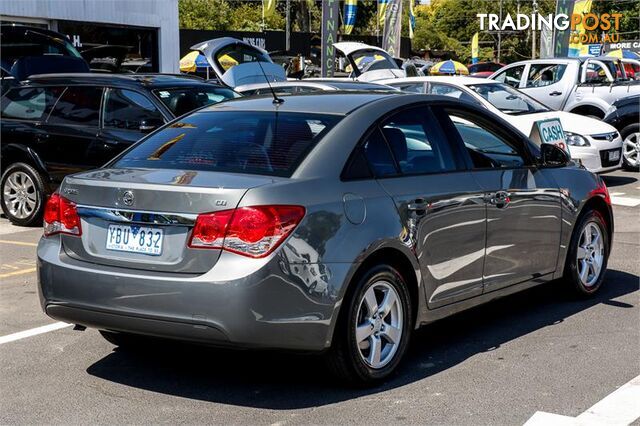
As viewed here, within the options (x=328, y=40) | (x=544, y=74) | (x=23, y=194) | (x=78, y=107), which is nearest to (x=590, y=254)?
(x=78, y=107)

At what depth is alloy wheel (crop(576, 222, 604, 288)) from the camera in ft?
23.6

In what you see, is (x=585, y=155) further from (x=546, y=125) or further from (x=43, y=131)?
(x=43, y=131)

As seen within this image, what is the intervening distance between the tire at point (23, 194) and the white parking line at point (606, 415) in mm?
7378

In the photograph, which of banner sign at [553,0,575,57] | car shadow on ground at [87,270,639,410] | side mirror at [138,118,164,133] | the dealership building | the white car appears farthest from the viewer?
banner sign at [553,0,575,57]

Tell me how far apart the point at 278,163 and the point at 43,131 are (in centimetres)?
645

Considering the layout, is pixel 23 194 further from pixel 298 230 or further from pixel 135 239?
pixel 298 230

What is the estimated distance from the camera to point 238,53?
16750 millimetres

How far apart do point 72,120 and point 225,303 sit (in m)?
6.75

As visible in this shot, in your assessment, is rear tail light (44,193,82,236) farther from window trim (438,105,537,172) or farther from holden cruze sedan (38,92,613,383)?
window trim (438,105,537,172)

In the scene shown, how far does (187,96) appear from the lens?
10.8 meters

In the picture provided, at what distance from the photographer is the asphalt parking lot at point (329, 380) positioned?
4871mm

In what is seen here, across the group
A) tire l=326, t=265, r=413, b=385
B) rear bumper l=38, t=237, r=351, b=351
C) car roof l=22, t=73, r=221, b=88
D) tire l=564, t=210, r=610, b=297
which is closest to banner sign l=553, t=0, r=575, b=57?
car roof l=22, t=73, r=221, b=88

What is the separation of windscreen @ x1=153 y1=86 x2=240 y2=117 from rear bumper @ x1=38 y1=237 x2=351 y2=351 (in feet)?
18.2

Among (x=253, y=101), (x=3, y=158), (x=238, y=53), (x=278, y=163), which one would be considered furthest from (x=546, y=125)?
(x=278, y=163)
